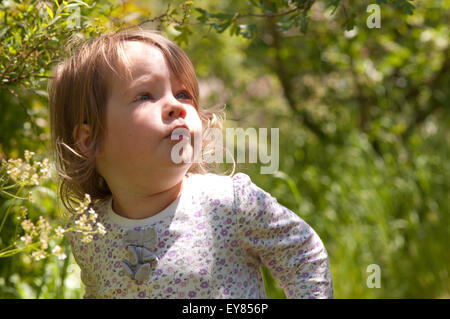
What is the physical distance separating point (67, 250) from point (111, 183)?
695 mm

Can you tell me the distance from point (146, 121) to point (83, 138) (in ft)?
0.86

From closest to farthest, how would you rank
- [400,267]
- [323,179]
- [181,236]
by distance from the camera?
[181,236]
[400,267]
[323,179]

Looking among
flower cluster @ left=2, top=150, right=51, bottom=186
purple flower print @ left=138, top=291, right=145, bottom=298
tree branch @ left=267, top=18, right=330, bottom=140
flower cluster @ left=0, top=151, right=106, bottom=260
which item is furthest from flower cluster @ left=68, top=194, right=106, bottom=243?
tree branch @ left=267, top=18, right=330, bottom=140

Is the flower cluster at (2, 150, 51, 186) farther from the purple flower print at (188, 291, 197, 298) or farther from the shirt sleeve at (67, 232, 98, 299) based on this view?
the purple flower print at (188, 291, 197, 298)

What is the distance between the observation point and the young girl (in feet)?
4.95

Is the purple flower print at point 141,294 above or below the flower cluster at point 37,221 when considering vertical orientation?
below

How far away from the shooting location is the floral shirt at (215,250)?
59.2 inches

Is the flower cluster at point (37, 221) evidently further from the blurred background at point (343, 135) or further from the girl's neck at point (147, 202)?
the blurred background at point (343, 135)

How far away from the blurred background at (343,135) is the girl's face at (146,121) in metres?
0.42

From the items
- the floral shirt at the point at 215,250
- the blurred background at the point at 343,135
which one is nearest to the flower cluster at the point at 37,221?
the floral shirt at the point at 215,250

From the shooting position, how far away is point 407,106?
13.0 feet

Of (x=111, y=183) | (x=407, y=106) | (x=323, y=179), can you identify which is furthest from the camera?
(x=407, y=106)

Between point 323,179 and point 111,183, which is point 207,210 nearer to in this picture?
point 111,183
